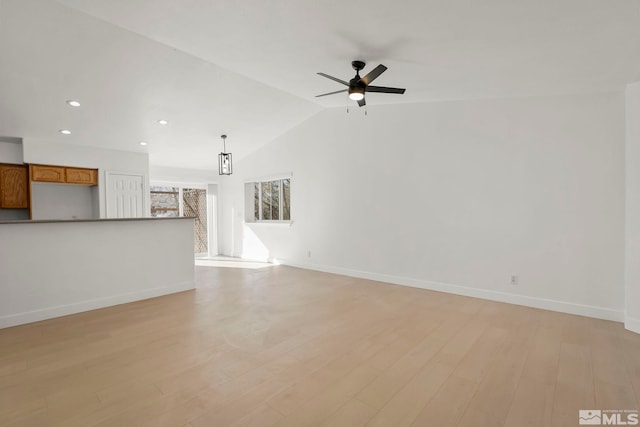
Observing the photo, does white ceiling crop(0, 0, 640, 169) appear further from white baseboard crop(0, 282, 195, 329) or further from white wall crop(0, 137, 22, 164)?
white baseboard crop(0, 282, 195, 329)

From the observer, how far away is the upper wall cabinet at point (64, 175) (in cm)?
500

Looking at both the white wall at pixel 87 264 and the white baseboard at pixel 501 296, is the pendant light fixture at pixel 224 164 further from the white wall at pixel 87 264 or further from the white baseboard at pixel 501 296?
the white baseboard at pixel 501 296

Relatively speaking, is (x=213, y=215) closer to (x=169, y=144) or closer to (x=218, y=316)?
(x=169, y=144)

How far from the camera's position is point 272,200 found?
7059 mm

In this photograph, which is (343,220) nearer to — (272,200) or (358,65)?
(272,200)

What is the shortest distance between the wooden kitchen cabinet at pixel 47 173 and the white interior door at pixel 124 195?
2.32ft

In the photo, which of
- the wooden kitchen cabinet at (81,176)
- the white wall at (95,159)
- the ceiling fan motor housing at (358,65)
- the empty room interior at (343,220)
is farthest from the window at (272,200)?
the ceiling fan motor housing at (358,65)

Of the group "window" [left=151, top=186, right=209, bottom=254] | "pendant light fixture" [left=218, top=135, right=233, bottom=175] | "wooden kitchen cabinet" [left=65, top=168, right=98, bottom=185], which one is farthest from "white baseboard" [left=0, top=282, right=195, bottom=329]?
"window" [left=151, top=186, right=209, bottom=254]

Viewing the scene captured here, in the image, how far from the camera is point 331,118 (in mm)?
5625

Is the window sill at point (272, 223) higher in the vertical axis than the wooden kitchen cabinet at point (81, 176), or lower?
lower

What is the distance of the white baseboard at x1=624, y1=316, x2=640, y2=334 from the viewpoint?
9.52 ft

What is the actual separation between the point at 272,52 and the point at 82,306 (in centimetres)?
370

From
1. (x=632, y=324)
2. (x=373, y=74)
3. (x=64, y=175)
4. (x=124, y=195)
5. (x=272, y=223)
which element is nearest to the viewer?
(x=373, y=74)

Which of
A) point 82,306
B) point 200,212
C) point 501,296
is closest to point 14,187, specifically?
point 82,306
